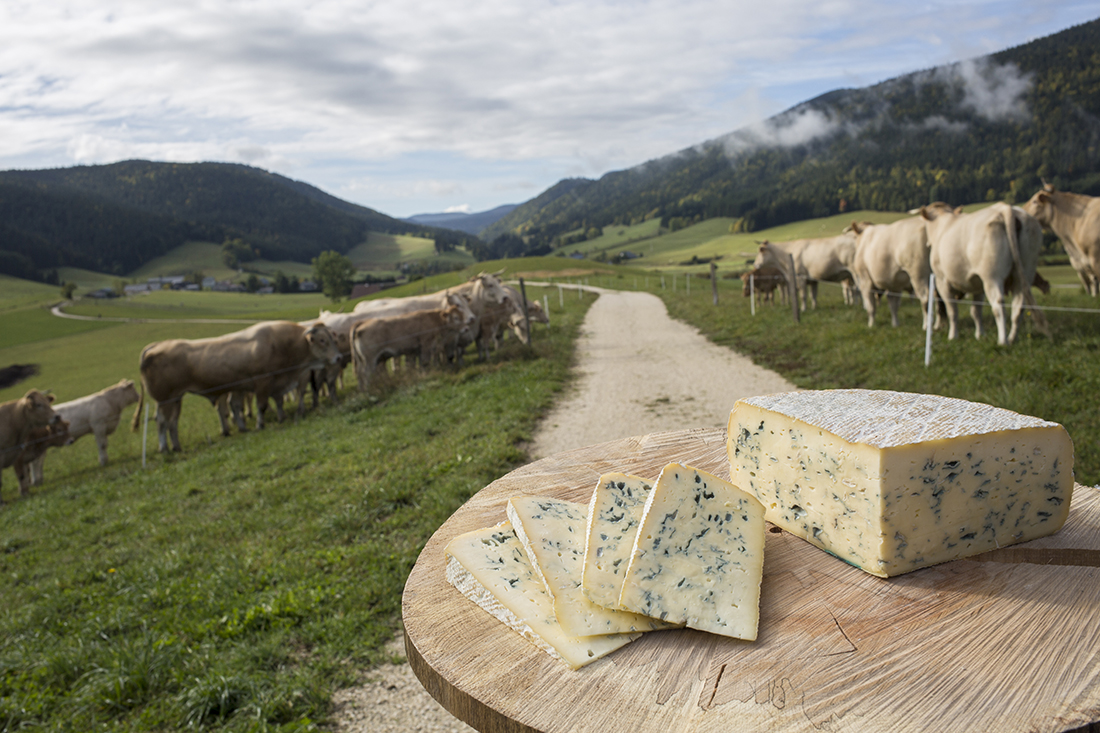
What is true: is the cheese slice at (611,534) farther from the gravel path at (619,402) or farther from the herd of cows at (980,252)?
the herd of cows at (980,252)

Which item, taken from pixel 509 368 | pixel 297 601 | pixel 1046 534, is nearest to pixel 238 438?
pixel 509 368

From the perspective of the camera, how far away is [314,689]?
373 centimetres

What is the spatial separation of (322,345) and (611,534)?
14.4 meters

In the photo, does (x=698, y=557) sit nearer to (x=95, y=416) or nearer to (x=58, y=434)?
(x=58, y=434)

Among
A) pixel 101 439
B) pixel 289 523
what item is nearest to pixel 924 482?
pixel 289 523

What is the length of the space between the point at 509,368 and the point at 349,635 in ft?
31.9

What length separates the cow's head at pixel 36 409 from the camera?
13672mm

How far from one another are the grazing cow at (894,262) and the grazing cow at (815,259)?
367 centimetres

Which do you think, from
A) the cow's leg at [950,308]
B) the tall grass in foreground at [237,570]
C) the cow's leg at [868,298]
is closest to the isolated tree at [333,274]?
the tall grass in foreground at [237,570]

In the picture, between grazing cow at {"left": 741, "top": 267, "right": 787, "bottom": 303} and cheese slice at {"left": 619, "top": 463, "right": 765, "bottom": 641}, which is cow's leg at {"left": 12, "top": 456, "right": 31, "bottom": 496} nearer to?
cheese slice at {"left": 619, "top": 463, "right": 765, "bottom": 641}

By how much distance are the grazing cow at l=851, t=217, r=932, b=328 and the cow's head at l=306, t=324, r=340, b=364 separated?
513 inches

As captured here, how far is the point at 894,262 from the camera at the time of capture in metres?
13.1

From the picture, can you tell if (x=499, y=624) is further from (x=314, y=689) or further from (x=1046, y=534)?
(x=314, y=689)

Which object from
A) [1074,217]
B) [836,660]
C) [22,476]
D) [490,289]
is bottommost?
[22,476]
